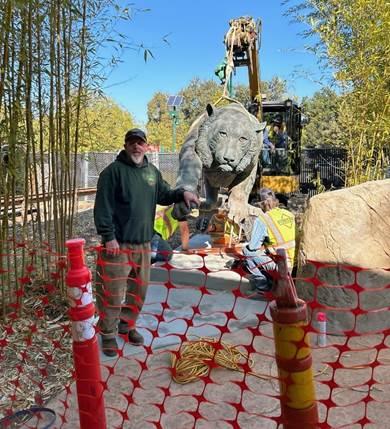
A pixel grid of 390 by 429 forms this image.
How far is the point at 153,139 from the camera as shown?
30.9 metres

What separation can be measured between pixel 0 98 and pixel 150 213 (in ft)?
3.64

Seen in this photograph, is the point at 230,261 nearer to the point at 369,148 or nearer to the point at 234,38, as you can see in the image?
the point at 369,148

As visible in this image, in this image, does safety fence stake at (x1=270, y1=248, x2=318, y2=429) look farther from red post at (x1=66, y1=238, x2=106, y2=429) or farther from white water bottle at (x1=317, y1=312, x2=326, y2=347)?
white water bottle at (x1=317, y1=312, x2=326, y2=347)

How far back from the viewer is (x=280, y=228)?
143 inches

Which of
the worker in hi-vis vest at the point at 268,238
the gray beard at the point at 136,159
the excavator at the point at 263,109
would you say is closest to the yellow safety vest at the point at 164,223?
the worker in hi-vis vest at the point at 268,238

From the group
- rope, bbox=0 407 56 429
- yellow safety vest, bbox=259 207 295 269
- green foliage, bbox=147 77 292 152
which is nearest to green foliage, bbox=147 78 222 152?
green foliage, bbox=147 77 292 152

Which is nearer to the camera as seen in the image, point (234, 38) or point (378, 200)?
point (378, 200)

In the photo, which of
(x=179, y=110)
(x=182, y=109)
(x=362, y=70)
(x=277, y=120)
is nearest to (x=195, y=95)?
(x=182, y=109)

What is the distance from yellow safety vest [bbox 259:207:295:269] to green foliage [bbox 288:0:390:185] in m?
1.79

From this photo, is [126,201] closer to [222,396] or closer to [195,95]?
[222,396]

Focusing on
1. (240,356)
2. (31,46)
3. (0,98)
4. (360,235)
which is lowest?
(240,356)

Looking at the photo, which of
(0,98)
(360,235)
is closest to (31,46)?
(0,98)

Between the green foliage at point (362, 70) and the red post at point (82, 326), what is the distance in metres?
4.06

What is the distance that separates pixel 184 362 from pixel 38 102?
6.88 feet
